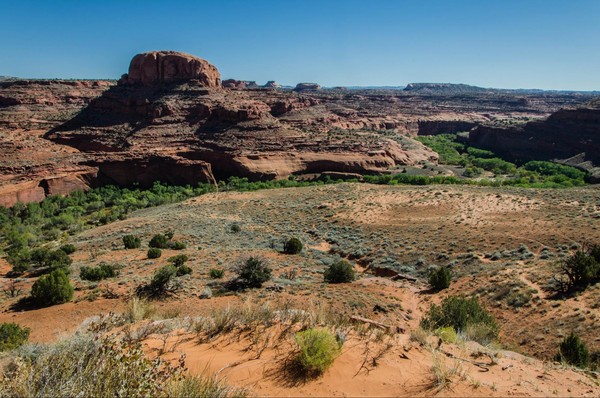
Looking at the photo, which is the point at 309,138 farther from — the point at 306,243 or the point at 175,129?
the point at 306,243

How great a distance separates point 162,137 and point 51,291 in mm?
45639

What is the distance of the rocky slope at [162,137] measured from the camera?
45531mm

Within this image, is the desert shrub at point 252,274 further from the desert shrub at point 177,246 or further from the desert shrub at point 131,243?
the desert shrub at point 131,243

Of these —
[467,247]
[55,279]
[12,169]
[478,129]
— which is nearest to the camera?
[55,279]

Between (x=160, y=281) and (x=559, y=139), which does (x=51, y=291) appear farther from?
(x=559, y=139)

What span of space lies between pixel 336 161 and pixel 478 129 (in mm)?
57605

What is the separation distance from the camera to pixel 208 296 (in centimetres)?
1304

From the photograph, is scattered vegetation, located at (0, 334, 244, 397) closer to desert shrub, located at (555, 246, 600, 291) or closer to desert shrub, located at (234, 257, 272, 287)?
desert shrub, located at (234, 257, 272, 287)

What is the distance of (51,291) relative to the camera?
12203 millimetres

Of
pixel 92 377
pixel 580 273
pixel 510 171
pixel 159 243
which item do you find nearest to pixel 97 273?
pixel 159 243

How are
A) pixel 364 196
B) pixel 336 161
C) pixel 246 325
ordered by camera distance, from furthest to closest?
pixel 336 161, pixel 364 196, pixel 246 325

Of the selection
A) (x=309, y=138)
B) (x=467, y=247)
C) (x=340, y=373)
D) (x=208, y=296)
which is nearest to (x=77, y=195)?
(x=309, y=138)

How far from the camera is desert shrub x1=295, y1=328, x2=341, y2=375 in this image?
16.6 feet

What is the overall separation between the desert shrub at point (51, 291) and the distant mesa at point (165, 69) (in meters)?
61.7
